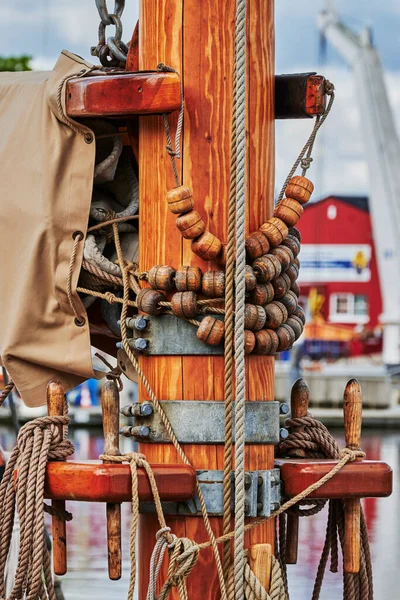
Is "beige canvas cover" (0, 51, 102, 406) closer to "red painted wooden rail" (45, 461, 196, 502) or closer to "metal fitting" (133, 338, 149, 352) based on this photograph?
"metal fitting" (133, 338, 149, 352)

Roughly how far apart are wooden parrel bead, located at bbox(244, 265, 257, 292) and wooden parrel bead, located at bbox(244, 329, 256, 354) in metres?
0.12

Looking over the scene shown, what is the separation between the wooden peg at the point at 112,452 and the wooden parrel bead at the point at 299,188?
77 centimetres

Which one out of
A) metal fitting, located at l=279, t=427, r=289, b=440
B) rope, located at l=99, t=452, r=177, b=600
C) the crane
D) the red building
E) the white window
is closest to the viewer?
rope, located at l=99, t=452, r=177, b=600

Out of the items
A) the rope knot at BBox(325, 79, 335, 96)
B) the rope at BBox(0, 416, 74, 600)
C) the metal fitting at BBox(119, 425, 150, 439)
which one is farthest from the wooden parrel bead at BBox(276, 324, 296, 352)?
the rope knot at BBox(325, 79, 335, 96)

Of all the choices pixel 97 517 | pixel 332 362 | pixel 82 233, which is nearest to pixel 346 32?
pixel 332 362

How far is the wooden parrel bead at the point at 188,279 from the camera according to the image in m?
3.40

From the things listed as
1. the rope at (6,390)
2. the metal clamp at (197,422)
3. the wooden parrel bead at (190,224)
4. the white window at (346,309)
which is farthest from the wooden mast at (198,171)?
the white window at (346,309)

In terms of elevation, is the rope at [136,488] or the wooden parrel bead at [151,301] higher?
the wooden parrel bead at [151,301]

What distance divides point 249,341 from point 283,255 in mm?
298

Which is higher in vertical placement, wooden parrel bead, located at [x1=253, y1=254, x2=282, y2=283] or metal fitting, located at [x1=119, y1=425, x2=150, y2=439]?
wooden parrel bead, located at [x1=253, y1=254, x2=282, y2=283]

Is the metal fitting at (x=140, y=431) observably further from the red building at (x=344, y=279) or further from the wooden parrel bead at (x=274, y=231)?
the red building at (x=344, y=279)

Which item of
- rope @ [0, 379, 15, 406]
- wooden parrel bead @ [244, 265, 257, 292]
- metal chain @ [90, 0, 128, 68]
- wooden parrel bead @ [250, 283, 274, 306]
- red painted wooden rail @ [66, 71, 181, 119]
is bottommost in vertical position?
rope @ [0, 379, 15, 406]

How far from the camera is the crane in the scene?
31.1 metres

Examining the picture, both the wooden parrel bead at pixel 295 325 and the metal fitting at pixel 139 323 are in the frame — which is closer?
the metal fitting at pixel 139 323
